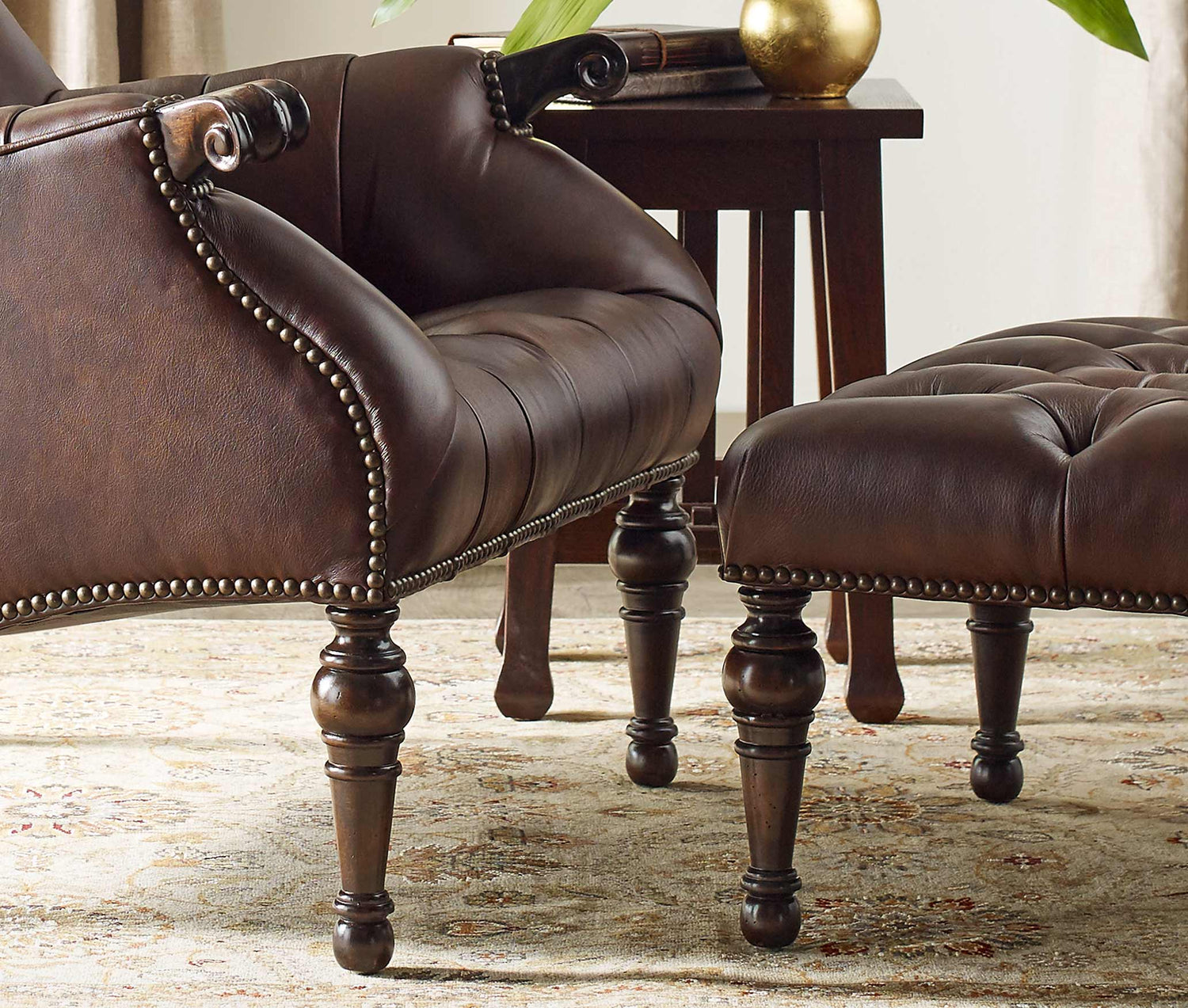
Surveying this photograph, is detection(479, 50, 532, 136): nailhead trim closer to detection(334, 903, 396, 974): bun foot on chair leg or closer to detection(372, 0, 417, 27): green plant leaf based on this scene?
detection(372, 0, 417, 27): green plant leaf

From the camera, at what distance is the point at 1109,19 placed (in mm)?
A: 1481

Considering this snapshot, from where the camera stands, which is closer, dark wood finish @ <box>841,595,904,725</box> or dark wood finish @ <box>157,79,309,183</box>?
dark wood finish @ <box>157,79,309,183</box>

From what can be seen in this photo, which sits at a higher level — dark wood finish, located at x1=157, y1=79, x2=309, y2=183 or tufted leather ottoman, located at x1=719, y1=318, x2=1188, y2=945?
dark wood finish, located at x1=157, y1=79, x2=309, y2=183

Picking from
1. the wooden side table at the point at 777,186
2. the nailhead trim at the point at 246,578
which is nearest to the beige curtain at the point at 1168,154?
the wooden side table at the point at 777,186

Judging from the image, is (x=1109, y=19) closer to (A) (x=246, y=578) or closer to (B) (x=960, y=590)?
(B) (x=960, y=590)

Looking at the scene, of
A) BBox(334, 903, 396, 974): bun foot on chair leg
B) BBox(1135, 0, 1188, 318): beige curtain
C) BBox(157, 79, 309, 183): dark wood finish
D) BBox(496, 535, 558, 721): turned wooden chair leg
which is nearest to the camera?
BBox(157, 79, 309, 183): dark wood finish

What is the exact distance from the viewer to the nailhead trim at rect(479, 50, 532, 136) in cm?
143

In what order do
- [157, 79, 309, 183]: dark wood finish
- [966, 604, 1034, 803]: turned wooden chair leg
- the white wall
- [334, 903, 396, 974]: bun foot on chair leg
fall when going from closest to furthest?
[157, 79, 309, 183]: dark wood finish < [334, 903, 396, 974]: bun foot on chair leg < [966, 604, 1034, 803]: turned wooden chair leg < the white wall

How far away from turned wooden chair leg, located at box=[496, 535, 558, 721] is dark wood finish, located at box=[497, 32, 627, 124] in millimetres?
483

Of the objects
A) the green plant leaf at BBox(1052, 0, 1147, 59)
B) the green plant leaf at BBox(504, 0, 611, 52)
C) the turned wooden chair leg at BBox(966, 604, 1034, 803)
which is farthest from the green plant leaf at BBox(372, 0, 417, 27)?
the turned wooden chair leg at BBox(966, 604, 1034, 803)

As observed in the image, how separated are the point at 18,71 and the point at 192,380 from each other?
666 mm

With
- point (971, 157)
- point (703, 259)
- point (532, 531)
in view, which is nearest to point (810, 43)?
point (703, 259)

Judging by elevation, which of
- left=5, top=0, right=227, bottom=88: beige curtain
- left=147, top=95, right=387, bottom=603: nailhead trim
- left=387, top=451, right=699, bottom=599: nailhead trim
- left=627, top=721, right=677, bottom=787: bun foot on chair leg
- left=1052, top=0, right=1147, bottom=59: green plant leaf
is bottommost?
left=627, top=721, right=677, bottom=787: bun foot on chair leg

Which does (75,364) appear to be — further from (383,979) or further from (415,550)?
(383,979)
